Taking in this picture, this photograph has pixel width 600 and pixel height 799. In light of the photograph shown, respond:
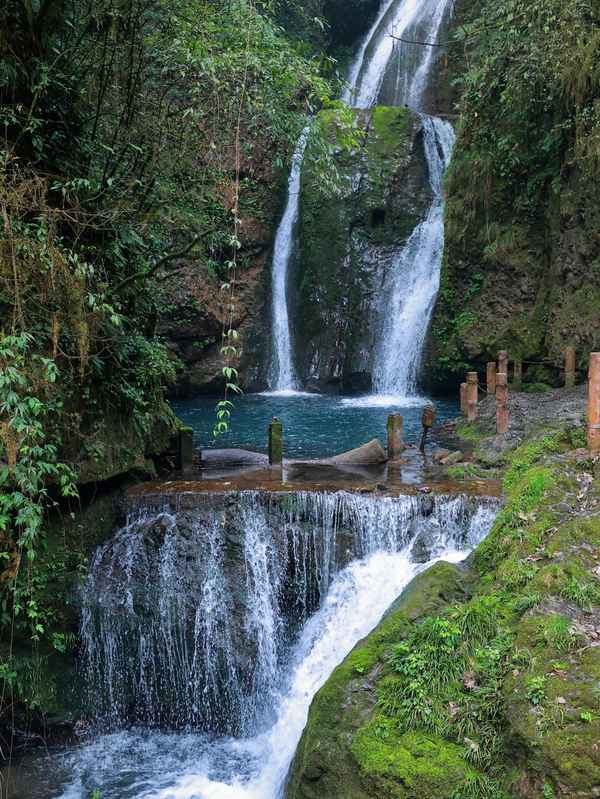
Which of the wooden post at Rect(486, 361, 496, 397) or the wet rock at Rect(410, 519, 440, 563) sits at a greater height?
the wooden post at Rect(486, 361, 496, 397)

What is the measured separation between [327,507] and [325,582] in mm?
892

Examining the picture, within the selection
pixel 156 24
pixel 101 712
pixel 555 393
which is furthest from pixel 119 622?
pixel 555 393

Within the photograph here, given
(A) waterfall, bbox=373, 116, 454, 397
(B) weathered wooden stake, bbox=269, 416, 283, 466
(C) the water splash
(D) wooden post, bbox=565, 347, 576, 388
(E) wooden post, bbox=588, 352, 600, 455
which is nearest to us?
(E) wooden post, bbox=588, 352, 600, 455

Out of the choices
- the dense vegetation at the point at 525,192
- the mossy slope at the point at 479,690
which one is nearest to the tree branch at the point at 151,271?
the mossy slope at the point at 479,690

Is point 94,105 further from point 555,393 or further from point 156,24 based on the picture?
point 555,393

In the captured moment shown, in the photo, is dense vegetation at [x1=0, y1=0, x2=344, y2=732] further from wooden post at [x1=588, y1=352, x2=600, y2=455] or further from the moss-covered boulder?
the moss-covered boulder

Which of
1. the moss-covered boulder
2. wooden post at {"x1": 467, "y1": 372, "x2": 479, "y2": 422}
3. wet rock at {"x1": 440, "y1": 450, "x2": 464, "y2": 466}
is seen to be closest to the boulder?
wet rock at {"x1": 440, "y1": 450, "x2": 464, "y2": 466}

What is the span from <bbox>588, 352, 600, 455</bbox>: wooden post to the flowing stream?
11082mm

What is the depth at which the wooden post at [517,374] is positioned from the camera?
621 inches

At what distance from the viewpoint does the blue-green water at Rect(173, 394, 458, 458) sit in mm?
12773

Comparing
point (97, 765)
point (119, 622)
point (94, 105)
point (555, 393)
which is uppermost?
point (94, 105)

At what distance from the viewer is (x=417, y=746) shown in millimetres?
4707

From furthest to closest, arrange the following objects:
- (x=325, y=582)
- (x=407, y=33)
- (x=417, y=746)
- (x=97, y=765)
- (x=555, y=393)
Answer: (x=407, y=33) → (x=555, y=393) → (x=325, y=582) → (x=97, y=765) → (x=417, y=746)

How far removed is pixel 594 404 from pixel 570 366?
267 inches
